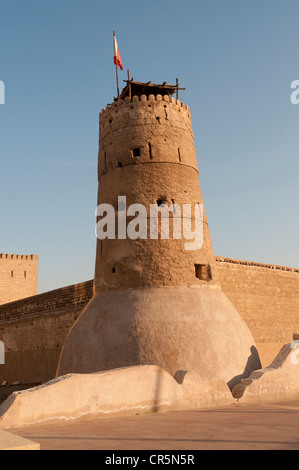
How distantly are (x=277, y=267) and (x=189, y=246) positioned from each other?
809 cm

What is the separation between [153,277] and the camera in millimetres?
9891

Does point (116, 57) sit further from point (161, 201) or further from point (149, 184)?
point (161, 201)

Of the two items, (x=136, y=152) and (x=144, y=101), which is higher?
(x=144, y=101)

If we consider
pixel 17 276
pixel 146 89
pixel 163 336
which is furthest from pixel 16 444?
pixel 17 276

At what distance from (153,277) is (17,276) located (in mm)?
26045

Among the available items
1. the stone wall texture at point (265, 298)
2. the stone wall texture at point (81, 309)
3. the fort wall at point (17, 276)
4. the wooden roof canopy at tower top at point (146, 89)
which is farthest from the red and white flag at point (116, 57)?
the fort wall at point (17, 276)

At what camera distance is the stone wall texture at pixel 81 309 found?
1523 cm

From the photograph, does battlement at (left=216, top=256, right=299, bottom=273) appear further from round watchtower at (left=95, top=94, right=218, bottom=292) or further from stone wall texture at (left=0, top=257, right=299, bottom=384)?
round watchtower at (left=95, top=94, right=218, bottom=292)

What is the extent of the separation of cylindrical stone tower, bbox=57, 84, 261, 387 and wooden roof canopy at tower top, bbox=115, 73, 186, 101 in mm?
757

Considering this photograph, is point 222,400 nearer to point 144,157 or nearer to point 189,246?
point 189,246

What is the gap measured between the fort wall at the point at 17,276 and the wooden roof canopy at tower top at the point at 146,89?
78.2ft

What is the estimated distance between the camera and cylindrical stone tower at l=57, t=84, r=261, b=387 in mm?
9070

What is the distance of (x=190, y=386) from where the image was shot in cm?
757
